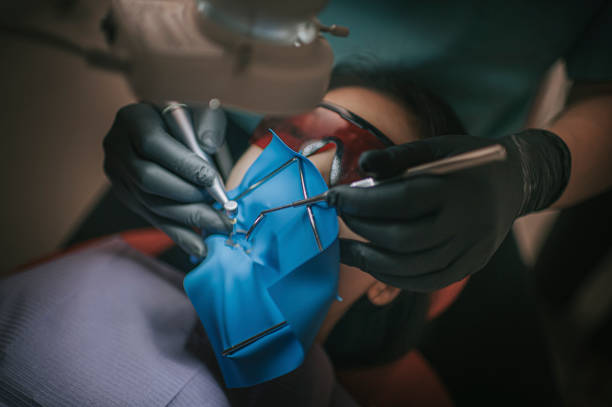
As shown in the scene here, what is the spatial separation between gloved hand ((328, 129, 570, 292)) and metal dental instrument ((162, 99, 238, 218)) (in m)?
0.17

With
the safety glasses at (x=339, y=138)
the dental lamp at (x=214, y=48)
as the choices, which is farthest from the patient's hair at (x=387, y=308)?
the dental lamp at (x=214, y=48)

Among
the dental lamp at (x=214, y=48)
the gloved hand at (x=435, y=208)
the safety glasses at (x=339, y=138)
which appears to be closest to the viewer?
the dental lamp at (x=214, y=48)

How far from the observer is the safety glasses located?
503 millimetres

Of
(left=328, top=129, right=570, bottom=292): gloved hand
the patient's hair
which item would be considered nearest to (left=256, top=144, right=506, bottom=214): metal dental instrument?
(left=328, top=129, right=570, bottom=292): gloved hand

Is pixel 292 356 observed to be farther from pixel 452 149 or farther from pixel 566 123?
pixel 566 123

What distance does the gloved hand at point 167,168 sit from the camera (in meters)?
0.51

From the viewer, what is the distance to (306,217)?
45 centimetres

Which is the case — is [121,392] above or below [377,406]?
above

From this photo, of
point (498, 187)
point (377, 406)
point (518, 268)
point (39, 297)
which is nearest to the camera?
point (498, 187)

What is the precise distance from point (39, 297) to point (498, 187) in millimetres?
706

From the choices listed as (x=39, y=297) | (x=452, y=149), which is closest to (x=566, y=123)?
(x=452, y=149)

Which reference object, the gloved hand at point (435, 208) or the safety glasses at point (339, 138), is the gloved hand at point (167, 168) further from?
the gloved hand at point (435, 208)

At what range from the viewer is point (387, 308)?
2.00 feet

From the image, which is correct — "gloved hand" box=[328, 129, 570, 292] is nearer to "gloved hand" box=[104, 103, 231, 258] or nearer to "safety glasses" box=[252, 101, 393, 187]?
"safety glasses" box=[252, 101, 393, 187]
